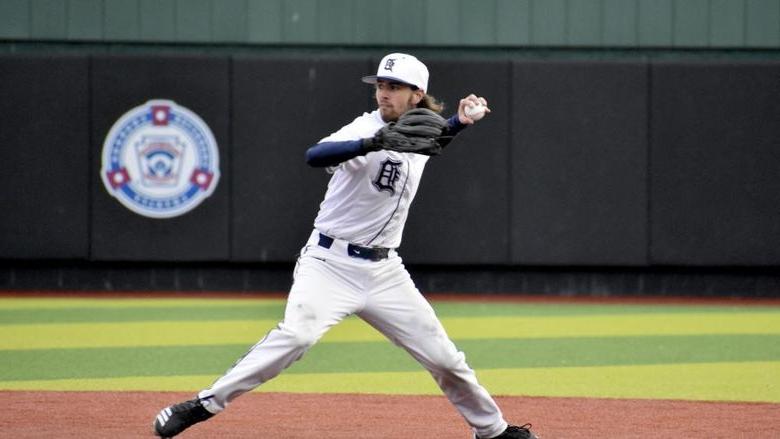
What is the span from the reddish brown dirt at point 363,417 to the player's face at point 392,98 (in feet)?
5.89

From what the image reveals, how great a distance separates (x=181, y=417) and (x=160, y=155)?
1058cm

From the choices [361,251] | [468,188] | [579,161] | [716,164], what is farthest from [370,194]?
[716,164]

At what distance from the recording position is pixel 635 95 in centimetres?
1705

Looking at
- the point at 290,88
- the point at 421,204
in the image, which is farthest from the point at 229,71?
the point at 421,204

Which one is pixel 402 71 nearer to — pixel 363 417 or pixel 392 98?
pixel 392 98

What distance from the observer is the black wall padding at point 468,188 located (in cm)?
1705

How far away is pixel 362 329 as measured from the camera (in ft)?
45.8

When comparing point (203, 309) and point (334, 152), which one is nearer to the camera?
point (334, 152)

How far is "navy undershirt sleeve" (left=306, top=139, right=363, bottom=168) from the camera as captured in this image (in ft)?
21.6

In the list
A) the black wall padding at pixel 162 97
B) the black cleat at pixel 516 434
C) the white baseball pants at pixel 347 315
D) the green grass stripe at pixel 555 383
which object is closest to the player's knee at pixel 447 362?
the white baseball pants at pixel 347 315

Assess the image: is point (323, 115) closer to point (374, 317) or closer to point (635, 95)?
point (635, 95)

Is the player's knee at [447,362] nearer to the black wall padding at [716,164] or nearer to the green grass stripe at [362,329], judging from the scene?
the green grass stripe at [362,329]

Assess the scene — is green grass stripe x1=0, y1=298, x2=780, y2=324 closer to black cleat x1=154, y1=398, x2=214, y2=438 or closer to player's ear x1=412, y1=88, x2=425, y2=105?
black cleat x1=154, y1=398, x2=214, y2=438

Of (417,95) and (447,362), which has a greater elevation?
(417,95)
